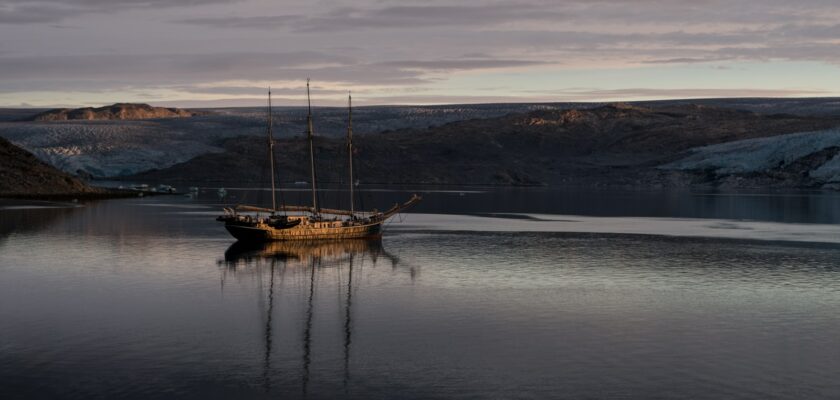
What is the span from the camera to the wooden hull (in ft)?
164

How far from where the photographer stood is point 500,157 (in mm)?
184750

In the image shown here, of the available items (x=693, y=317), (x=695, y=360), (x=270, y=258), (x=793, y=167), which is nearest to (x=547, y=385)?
(x=695, y=360)

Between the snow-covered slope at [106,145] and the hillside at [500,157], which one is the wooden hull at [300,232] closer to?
the hillside at [500,157]

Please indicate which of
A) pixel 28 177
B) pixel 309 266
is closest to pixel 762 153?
pixel 28 177

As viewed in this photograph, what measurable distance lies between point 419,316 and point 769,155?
424ft

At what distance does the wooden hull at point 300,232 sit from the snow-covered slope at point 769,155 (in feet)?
331

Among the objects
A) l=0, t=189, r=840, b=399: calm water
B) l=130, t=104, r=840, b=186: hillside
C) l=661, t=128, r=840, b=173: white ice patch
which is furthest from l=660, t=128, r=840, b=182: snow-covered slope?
l=0, t=189, r=840, b=399: calm water

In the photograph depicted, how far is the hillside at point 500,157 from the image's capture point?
169 metres

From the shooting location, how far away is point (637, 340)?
2523cm

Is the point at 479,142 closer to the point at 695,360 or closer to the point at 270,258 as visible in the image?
the point at 270,258

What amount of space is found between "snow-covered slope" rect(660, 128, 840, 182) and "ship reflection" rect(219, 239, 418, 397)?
103866 millimetres

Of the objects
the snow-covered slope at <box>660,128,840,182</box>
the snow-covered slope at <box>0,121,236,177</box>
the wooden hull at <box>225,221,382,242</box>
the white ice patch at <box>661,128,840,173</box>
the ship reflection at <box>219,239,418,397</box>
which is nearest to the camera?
the ship reflection at <box>219,239,418,397</box>

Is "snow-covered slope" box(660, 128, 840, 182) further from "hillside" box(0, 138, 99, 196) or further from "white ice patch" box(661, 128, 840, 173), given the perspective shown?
"hillside" box(0, 138, 99, 196)

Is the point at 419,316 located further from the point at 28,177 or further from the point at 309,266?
the point at 28,177
